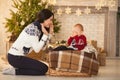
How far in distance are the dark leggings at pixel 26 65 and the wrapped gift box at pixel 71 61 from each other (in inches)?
7.4

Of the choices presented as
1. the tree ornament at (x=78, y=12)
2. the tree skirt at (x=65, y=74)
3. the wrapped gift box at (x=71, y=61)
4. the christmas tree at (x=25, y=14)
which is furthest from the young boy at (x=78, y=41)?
the tree ornament at (x=78, y=12)

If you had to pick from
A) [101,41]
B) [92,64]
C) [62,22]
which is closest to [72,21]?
[62,22]

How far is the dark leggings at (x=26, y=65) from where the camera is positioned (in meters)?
5.45

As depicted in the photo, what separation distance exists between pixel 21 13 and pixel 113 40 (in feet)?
11.7

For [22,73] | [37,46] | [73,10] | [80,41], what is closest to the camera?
[37,46]

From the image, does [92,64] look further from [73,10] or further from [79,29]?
[73,10]

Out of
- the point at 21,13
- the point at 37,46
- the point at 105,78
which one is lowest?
the point at 105,78

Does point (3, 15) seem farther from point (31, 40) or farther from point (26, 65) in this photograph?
point (31, 40)

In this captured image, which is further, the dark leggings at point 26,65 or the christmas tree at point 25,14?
the christmas tree at point 25,14

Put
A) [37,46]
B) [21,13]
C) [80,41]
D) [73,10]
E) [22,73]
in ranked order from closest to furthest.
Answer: [37,46]
[22,73]
[80,41]
[21,13]
[73,10]

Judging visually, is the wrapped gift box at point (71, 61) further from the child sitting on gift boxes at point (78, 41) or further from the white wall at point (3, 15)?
the white wall at point (3, 15)

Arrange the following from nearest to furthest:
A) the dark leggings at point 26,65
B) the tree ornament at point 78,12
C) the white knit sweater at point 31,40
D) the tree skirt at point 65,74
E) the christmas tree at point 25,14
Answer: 1. the white knit sweater at point 31,40
2. the dark leggings at point 26,65
3. the tree skirt at point 65,74
4. the christmas tree at point 25,14
5. the tree ornament at point 78,12

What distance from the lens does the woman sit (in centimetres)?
524

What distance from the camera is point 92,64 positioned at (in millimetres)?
5770
